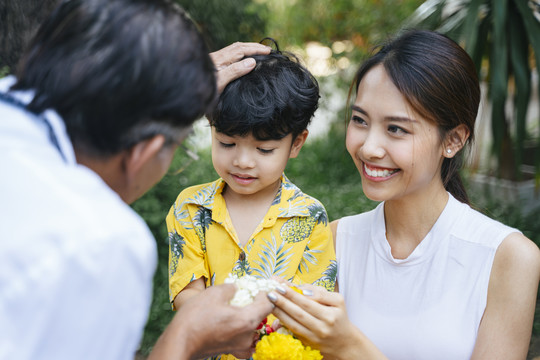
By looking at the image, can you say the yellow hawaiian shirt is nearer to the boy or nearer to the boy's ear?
the boy

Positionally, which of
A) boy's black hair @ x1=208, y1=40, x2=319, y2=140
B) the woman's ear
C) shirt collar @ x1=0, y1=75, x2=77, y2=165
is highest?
shirt collar @ x1=0, y1=75, x2=77, y2=165

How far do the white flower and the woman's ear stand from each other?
924 mm

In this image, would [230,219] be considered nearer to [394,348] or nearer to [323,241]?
[323,241]

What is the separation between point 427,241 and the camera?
2.24 meters

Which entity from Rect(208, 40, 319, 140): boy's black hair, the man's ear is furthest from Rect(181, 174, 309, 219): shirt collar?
the man's ear

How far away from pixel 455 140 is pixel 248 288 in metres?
1.09

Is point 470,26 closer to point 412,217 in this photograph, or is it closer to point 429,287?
point 412,217

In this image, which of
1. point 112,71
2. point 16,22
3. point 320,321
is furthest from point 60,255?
point 16,22

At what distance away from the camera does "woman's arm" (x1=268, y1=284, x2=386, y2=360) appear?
1.77 metres

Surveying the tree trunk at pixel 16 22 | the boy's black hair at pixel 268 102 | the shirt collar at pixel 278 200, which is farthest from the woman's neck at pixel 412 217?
the tree trunk at pixel 16 22

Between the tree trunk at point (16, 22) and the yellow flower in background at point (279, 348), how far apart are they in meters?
2.15

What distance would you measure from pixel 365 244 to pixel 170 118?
1357 mm

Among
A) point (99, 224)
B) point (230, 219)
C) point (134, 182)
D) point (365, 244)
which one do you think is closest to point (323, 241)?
point (365, 244)

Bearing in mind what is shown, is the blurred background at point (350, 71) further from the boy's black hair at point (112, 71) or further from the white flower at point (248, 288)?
the white flower at point (248, 288)
